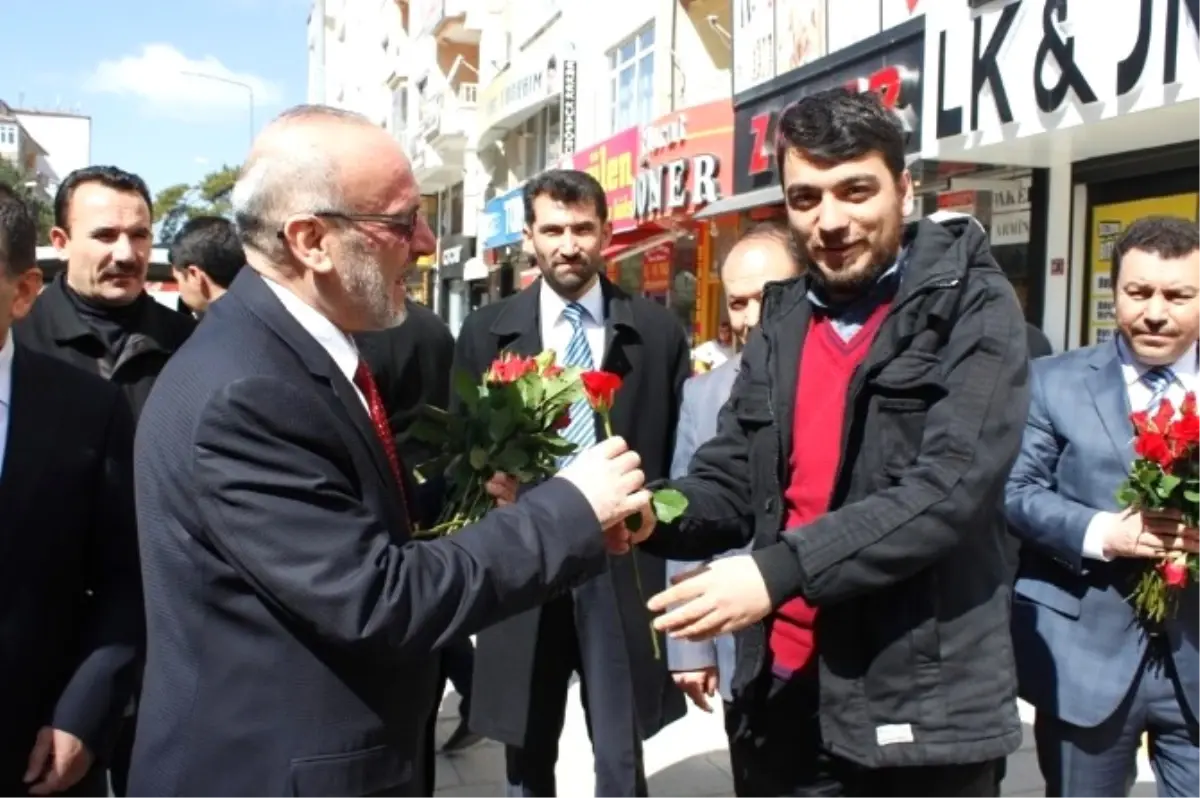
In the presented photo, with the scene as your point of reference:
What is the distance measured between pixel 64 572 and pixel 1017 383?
2.05 meters

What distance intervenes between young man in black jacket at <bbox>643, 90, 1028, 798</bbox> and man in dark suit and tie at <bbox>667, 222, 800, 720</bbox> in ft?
3.03

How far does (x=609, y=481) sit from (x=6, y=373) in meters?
1.43

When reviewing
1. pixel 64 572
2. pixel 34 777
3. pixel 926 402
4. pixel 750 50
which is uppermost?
pixel 750 50

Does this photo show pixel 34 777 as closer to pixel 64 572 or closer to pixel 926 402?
pixel 64 572

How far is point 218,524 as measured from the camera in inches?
66.5

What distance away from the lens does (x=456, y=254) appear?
28.4 m

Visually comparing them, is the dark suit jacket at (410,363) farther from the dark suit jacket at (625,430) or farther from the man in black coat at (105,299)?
the man in black coat at (105,299)

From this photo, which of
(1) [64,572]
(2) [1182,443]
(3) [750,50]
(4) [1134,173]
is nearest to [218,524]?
(1) [64,572]

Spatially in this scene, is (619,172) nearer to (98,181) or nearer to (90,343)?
(98,181)

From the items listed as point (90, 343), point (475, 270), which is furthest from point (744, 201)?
point (475, 270)

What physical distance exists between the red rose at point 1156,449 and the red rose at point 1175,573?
0.79 feet

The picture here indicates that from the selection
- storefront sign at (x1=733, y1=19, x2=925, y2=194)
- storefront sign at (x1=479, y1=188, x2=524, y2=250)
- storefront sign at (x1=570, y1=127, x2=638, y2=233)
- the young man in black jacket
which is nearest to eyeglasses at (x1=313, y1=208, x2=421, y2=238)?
the young man in black jacket

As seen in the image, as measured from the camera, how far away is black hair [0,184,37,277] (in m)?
2.36

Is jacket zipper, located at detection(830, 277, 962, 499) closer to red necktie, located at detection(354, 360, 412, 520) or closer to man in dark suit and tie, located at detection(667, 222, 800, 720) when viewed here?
red necktie, located at detection(354, 360, 412, 520)
